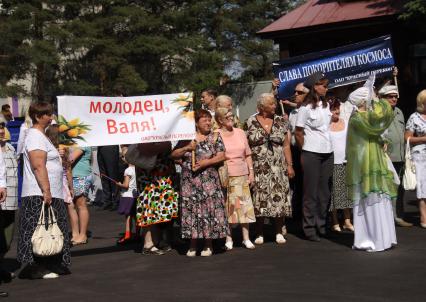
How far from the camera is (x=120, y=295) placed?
7164 mm

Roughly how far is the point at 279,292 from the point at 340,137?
3.87 m

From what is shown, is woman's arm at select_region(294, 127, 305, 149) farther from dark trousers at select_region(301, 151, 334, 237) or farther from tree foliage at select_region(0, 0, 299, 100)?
tree foliage at select_region(0, 0, 299, 100)

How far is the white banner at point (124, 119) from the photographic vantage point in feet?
28.2

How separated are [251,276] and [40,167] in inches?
91.6

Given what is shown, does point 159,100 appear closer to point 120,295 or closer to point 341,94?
point 120,295

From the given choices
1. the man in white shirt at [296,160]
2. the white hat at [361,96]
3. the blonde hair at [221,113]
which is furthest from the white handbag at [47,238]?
the white hat at [361,96]

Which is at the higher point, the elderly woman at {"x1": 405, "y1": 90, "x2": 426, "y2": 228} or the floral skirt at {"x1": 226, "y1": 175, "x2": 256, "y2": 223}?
the elderly woman at {"x1": 405, "y1": 90, "x2": 426, "y2": 228}

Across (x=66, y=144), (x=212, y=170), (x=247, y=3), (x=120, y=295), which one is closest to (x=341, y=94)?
(x=212, y=170)

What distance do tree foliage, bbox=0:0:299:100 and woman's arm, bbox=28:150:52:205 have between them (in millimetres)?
28555

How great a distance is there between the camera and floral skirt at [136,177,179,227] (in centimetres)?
928

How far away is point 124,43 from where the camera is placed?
128 feet

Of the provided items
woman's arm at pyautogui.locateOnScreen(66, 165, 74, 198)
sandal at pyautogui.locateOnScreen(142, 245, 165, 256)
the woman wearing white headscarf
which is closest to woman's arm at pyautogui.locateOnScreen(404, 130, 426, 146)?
the woman wearing white headscarf

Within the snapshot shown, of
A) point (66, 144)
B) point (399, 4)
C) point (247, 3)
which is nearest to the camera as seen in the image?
point (66, 144)

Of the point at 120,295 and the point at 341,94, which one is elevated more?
the point at 341,94
